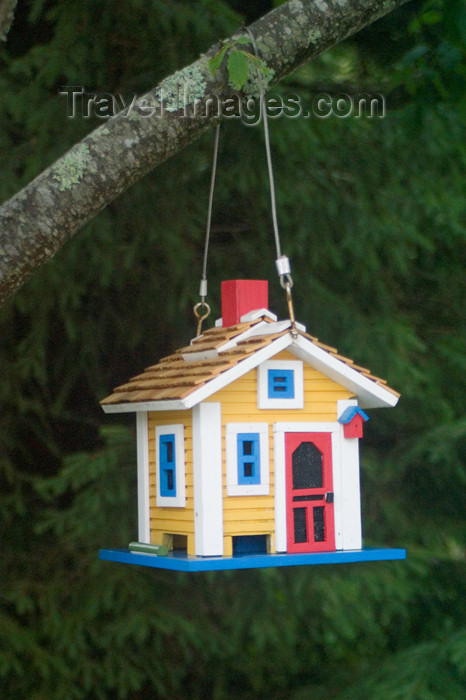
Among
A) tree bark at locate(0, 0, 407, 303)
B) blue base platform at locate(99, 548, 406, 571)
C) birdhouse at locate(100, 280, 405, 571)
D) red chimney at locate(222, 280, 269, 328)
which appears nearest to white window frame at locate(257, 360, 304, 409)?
birdhouse at locate(100, 280, 405, 571)

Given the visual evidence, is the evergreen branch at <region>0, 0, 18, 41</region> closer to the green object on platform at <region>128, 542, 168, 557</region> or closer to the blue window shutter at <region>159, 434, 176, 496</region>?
the blue window shutter at <region>159, 434, 176, 496</region>

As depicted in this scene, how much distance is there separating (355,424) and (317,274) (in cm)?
235

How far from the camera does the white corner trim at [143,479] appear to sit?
2332 mm

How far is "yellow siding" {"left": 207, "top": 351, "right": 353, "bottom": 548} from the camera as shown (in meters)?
2.07

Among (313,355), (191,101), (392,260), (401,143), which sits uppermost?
(401,143)

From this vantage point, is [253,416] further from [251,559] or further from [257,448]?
[251,559]

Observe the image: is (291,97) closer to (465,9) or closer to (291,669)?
(465,9)

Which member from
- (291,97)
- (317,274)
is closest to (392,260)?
(317,274)

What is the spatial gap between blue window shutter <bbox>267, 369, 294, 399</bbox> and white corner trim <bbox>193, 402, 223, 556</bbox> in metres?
0.15

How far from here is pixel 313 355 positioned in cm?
212

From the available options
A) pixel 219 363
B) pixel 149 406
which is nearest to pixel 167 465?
pixel 149 406

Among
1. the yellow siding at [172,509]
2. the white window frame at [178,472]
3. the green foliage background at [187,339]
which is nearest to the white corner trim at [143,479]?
the yellow siding at [172,509]

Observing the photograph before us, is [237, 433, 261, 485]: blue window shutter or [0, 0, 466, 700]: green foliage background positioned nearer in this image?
[237, 433, 261, 485]: blue window shutter

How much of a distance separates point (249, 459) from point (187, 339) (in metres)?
2.17
